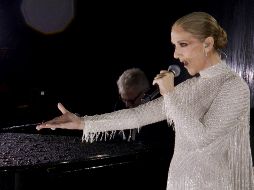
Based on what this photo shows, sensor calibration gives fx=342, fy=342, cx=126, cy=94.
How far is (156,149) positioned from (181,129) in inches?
57.8

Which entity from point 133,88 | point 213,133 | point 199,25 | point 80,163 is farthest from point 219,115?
point 133,88

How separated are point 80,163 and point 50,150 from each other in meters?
0.36

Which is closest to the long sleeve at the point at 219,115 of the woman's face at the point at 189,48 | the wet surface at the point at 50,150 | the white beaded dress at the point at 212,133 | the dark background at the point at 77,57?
the white beaded dress at the point at 212,133

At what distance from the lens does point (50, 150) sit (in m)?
2.45

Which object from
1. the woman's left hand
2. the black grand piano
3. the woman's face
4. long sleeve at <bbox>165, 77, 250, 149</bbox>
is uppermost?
the woman's face

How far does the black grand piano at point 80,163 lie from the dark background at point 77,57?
263 cm

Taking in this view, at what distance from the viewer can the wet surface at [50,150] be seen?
2032mm

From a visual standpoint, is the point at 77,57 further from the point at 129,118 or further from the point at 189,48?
the point at 189,48

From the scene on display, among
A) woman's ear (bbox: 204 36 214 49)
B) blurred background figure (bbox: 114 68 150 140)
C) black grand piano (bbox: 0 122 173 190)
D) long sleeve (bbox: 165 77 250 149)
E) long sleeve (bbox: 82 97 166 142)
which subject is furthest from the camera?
blurred background figure (bbox: 114 68 150 140)

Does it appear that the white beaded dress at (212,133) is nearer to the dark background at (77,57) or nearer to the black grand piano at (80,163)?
the black grand piano at (80,163)

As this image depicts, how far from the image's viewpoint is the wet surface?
203cm

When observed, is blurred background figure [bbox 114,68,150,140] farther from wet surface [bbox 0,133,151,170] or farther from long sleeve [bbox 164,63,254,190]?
long sleeve [bbox 164,63,254,190]

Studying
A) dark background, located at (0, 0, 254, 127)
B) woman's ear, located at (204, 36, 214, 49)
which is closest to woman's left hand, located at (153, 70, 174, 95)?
woman's ear, located at (204, 36, 214, 49)

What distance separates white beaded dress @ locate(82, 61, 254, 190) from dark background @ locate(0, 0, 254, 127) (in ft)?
12.8
